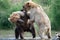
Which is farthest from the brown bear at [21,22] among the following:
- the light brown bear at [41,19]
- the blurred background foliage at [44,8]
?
A: the blurred background foliage at [44,8]

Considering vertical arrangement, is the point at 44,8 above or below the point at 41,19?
Answer: below

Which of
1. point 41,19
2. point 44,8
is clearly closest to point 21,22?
point 41,19

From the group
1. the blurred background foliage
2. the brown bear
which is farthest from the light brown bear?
the blurred background foliage

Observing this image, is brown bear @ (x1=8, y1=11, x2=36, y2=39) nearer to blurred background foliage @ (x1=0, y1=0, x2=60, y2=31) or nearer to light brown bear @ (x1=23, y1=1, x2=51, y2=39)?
light brown bear @ (x1=23, y1=1, x2=51, y2=39)

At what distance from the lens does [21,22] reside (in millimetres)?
7062

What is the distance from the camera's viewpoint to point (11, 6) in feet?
38.4

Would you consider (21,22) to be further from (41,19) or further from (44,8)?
(44,8)

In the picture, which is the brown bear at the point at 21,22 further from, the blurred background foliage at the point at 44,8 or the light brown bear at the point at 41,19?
the blurred background foliage at the point at 44,8

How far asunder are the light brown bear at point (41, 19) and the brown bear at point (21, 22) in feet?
0.51

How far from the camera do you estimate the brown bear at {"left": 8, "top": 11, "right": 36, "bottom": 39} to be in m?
7.00

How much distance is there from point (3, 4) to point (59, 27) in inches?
93.9

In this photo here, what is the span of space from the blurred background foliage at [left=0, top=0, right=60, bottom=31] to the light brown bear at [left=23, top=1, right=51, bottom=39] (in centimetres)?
316

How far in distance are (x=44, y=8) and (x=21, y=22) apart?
445 centimetres

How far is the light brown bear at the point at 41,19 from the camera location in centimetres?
679
